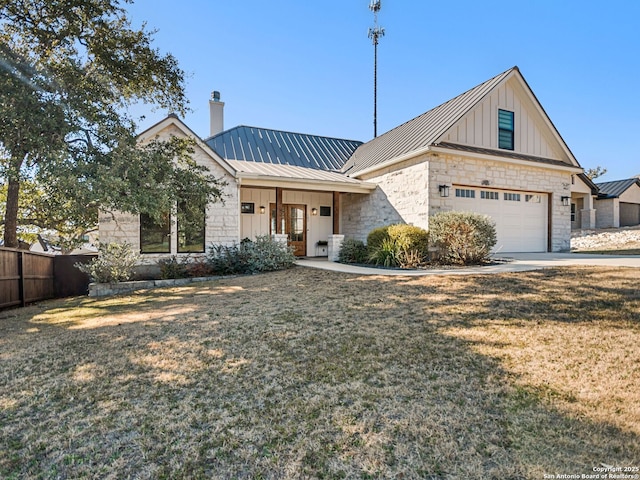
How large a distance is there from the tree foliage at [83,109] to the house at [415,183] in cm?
155

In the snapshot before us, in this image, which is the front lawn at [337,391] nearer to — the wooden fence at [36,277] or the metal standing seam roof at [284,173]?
the wooden fence at [36,277]

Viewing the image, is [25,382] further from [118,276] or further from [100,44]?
[100,44]

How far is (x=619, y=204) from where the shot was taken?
21.9 meters

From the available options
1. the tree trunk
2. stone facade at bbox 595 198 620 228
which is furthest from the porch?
stone facade at bbox 595 198 620 228

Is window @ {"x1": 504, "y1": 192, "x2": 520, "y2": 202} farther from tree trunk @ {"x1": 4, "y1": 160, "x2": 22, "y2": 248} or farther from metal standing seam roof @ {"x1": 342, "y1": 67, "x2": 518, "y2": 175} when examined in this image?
tree trunk @ {"x1": 4, "y1": 160, "x2": 22, "y2": 248}

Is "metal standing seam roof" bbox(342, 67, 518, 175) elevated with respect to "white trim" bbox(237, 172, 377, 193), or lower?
elevated

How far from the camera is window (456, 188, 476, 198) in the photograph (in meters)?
11.5

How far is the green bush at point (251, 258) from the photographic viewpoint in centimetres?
1008

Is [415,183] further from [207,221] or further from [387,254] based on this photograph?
[207,221]

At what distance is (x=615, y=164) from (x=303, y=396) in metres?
49.5

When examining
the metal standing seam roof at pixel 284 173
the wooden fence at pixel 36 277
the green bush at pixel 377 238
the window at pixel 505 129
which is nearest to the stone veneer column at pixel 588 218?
the window at pixel 505 129

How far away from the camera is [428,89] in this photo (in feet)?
65.3

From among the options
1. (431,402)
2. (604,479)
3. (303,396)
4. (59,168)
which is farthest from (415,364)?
(59,168)

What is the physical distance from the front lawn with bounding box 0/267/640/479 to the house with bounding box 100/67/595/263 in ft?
Result: 18.7
